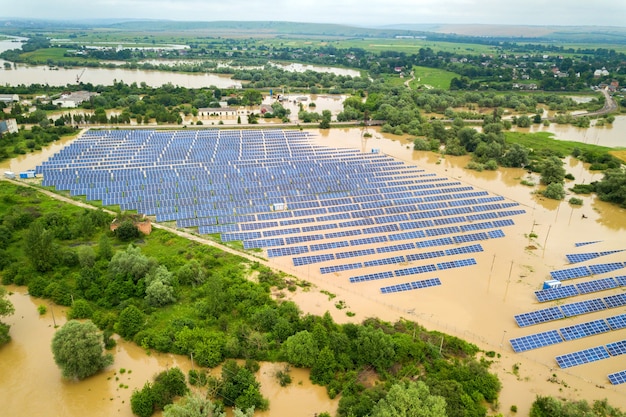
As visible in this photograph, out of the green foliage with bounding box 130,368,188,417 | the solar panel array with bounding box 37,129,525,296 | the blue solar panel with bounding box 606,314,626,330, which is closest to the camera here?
the green foliage with bounding box 130,368,188,417

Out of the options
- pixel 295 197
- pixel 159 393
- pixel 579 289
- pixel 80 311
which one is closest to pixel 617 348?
pixel 579 289

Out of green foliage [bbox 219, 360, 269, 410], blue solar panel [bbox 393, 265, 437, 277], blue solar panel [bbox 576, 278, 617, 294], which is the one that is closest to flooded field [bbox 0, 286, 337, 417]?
green foliage [bbox 219, 360, 269, 410]

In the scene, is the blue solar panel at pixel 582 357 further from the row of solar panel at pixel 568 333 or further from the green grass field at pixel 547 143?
the green grass field at pixel 547 143

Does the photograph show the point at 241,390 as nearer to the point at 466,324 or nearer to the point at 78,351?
the point at 78,351

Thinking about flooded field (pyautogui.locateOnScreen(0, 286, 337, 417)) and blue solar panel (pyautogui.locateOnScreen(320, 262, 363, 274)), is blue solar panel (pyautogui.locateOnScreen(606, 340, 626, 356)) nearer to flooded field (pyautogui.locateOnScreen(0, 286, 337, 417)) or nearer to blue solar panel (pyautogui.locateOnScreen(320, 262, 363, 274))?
blue solar panel (pyautogui.locateOnScreen(320, 262, 363, 274))

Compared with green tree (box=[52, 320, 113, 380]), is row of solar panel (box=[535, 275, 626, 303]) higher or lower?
lower

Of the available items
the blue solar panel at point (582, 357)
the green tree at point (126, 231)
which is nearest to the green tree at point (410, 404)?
the blue solar panel at point (582, 357)

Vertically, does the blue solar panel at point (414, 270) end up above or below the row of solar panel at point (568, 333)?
above
